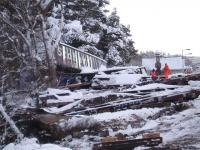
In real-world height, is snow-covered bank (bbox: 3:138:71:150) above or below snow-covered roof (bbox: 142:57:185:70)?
below

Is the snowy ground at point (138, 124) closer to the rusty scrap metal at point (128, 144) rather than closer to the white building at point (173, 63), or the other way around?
the rusty scrap metal at point (128, 144)

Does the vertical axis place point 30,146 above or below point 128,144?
below

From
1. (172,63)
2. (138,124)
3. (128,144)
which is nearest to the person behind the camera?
(128,144)

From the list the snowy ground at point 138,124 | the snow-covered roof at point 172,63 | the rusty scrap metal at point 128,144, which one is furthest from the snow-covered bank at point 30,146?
the snow-covered roof at point 172,63

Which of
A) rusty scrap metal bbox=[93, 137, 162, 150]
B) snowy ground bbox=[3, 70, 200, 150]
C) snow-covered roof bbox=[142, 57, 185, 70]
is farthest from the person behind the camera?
snow-covered roof bbox=[142, 57, 185, 70]

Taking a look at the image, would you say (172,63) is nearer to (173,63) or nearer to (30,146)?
(173,63)

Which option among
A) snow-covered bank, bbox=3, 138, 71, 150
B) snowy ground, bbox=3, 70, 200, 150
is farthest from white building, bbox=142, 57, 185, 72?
snow-covered bank, bbox=3, 138, 71, 150

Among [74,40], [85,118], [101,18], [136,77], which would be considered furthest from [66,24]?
[85,118]

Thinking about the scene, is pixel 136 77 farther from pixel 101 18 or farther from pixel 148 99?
pixel 101 18

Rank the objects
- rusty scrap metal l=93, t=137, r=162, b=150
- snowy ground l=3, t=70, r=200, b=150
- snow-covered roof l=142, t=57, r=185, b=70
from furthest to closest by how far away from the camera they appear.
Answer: snow-covered roof l=142, t=57, r=185, b=70 < snowy ground l=3, t=70, r=200, b=150 < rusty scrap metal l=93, t=137, r=162, b=150

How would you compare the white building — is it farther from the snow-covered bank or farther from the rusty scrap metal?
the rusty scrap metal

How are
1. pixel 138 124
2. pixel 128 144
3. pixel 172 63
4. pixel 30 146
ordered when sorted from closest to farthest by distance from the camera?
pixel 128 144
pixel 30 146
pixel 138 124
pixel 172 63

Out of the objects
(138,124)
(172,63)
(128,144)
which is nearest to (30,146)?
(128,144)

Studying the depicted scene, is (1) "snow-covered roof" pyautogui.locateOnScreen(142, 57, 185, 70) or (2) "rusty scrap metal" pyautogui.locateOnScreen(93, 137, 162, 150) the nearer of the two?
(2) "rusty scrap metal" pyautogui.locateOnScreen(93, 137, 162, 150)
